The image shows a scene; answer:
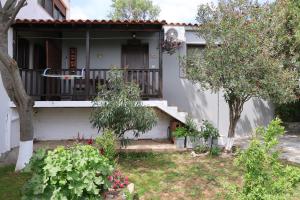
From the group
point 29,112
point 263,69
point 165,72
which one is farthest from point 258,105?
point 29,112

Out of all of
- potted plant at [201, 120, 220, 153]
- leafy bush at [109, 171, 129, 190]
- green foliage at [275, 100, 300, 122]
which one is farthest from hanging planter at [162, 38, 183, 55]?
leafy bush at [109, 171, 129, 190]

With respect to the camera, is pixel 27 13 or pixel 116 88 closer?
pixel 116 88

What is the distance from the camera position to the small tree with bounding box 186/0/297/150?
9508 mm

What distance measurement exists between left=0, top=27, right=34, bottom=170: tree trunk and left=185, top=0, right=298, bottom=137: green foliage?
4.49m

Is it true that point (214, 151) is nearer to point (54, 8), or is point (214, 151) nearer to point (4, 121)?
point (4, 121)

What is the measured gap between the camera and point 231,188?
491 cm

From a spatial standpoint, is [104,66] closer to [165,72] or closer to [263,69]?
[165,72]

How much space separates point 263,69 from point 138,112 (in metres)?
3.41

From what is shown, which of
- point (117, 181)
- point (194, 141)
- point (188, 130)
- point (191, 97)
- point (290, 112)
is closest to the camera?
point (117, 181)

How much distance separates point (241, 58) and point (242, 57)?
39 mm

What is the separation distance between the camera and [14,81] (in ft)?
26.8

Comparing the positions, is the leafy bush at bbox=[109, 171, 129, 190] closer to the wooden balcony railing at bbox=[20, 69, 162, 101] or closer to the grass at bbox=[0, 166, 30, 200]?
the grass at bbox=[0, 166, 30, 200]

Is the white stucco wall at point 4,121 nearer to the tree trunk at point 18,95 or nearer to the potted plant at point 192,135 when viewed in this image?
the tree trunk at point 18,95

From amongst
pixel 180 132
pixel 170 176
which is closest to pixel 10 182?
pixel 170 176
